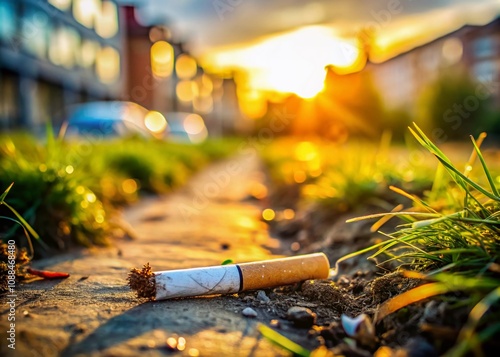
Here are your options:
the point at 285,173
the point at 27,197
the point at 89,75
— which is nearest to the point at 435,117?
the point at 285,173

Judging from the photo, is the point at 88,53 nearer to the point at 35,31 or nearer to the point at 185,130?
the point at 35,31

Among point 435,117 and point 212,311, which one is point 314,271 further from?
point 435,117

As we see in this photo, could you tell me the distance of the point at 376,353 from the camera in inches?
71.6

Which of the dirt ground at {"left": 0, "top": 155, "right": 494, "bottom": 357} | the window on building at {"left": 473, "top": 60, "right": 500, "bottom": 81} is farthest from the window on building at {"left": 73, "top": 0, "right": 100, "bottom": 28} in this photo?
the dirt ground at {"left": 0, "top": 155, "right": 494, "bottom": 357}

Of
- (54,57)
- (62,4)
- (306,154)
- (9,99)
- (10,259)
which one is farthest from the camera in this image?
(54,57)

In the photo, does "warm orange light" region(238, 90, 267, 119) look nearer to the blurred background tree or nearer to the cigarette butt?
the blurred background tree

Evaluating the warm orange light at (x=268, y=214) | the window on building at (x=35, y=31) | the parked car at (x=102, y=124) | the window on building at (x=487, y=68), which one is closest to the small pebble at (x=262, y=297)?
the warm orange light at (x=268, y=214)

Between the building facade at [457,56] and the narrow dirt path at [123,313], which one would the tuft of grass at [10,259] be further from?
the building facade at [457,56]

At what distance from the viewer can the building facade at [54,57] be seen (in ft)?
67.5

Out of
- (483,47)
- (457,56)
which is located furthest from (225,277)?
(457,56)

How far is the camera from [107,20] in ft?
102

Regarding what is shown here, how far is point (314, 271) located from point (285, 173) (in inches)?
229

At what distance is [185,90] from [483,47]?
25.4m

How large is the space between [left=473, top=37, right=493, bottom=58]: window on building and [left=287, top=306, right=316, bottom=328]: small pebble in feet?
145
